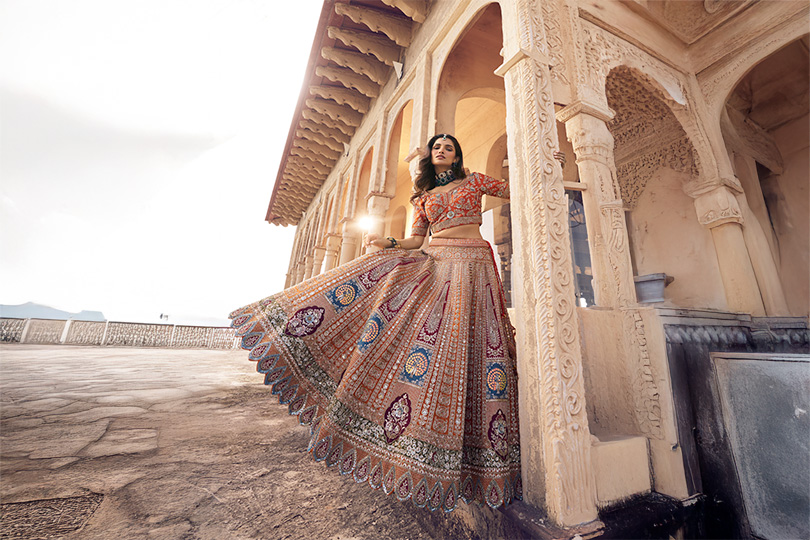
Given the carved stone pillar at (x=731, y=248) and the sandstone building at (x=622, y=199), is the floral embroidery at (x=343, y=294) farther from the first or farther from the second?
the carved stone pillar at (x=731, y=248)

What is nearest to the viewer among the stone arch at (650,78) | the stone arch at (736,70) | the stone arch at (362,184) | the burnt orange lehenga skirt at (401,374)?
the burnt orange lehenga skirt at (401,374)

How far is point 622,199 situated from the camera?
4617 millimetres

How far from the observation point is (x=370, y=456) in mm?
1352

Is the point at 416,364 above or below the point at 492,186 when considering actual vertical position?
below

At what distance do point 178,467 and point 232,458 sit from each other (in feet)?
0.81

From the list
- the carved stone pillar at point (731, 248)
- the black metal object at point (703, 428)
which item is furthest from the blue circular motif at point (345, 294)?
the carved stone pillar at point (731, 248)

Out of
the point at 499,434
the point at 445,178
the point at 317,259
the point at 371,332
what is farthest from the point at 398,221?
the point at 499,434

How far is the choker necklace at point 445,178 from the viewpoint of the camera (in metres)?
2.21

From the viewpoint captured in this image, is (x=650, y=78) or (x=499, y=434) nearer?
(x=499, y=434)

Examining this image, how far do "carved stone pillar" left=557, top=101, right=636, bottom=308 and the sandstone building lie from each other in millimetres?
15

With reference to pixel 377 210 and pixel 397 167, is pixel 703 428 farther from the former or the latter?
pixel 397 167

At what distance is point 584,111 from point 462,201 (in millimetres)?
1256

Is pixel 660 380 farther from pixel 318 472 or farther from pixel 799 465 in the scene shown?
pixel 318 472

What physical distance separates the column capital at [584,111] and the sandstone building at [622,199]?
0.01 m
